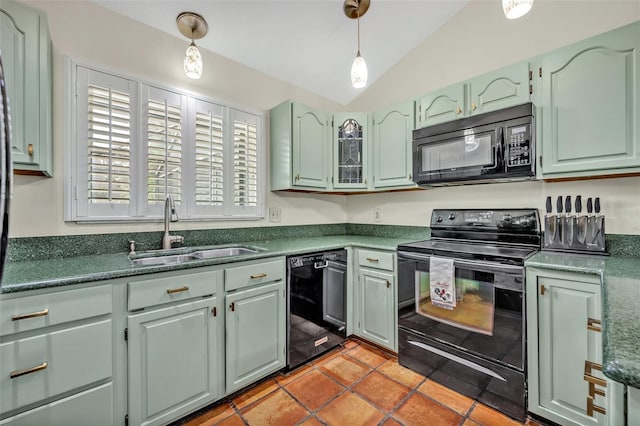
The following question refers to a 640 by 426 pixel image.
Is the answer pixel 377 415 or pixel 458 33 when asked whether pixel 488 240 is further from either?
pixel 458 33

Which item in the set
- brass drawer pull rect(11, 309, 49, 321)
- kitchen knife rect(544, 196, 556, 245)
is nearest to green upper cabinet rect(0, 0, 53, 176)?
brass drawer pull rect(11, 309, 49, 321)

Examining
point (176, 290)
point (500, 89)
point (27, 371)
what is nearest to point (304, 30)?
point (500, 89)

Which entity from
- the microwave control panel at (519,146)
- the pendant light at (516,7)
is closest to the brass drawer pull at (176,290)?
the pendant light at (516,7)

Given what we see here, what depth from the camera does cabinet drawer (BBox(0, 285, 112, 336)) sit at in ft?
3.64

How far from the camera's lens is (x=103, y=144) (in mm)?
1808

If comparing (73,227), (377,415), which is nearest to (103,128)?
(73,227)

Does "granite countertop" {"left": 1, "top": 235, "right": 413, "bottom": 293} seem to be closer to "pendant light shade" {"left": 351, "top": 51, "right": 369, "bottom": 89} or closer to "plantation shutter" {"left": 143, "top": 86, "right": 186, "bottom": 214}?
"plantation shutter" {"left": 143, "top": 86, "right": 186, "bottom": 214}

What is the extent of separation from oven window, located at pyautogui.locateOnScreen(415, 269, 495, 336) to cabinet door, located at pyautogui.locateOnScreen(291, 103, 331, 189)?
52.6 inches

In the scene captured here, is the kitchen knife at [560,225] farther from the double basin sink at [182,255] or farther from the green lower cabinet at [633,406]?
the double basin sink at [182,255]

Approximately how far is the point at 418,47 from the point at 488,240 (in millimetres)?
1913

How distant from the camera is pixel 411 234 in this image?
2.72 m

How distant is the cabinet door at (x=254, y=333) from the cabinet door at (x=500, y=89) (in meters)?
1.91

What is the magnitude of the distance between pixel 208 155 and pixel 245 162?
0.34 metres

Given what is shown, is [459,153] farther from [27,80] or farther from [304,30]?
[27,80]
